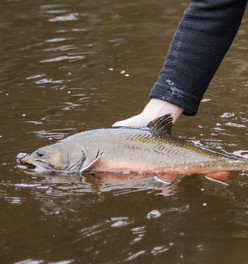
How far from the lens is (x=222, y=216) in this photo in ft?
11.2

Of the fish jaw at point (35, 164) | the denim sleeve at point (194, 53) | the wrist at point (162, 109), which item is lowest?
the fish jaw at point (35, 164)

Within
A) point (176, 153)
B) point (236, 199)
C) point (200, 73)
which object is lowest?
point (236, 199)

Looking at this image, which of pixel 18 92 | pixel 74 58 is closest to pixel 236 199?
pixel 18 92

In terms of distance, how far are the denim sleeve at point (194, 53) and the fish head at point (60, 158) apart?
0.74 m

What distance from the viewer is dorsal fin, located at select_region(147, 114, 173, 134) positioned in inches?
152

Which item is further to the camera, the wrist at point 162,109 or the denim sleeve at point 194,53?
the wrist at point 162,109

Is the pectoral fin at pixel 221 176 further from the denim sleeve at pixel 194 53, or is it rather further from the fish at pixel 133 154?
the denim sleeve at pixel 194 53

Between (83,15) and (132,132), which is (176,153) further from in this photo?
(83,15)

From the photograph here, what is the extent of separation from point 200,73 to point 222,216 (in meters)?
1.07

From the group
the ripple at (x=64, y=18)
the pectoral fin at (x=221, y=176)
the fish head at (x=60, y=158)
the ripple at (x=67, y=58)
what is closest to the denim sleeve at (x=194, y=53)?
the pectoral fin at (x=221, y=176)

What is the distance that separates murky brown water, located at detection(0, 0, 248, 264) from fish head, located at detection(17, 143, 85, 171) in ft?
0.32

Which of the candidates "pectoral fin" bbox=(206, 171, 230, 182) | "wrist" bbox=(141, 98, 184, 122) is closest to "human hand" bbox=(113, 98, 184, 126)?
"wrist" bbox=(141, 98, 184, 122)

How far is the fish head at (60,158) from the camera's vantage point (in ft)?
12.7

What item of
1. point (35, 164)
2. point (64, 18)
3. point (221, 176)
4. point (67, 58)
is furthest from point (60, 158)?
point (64, 18)
